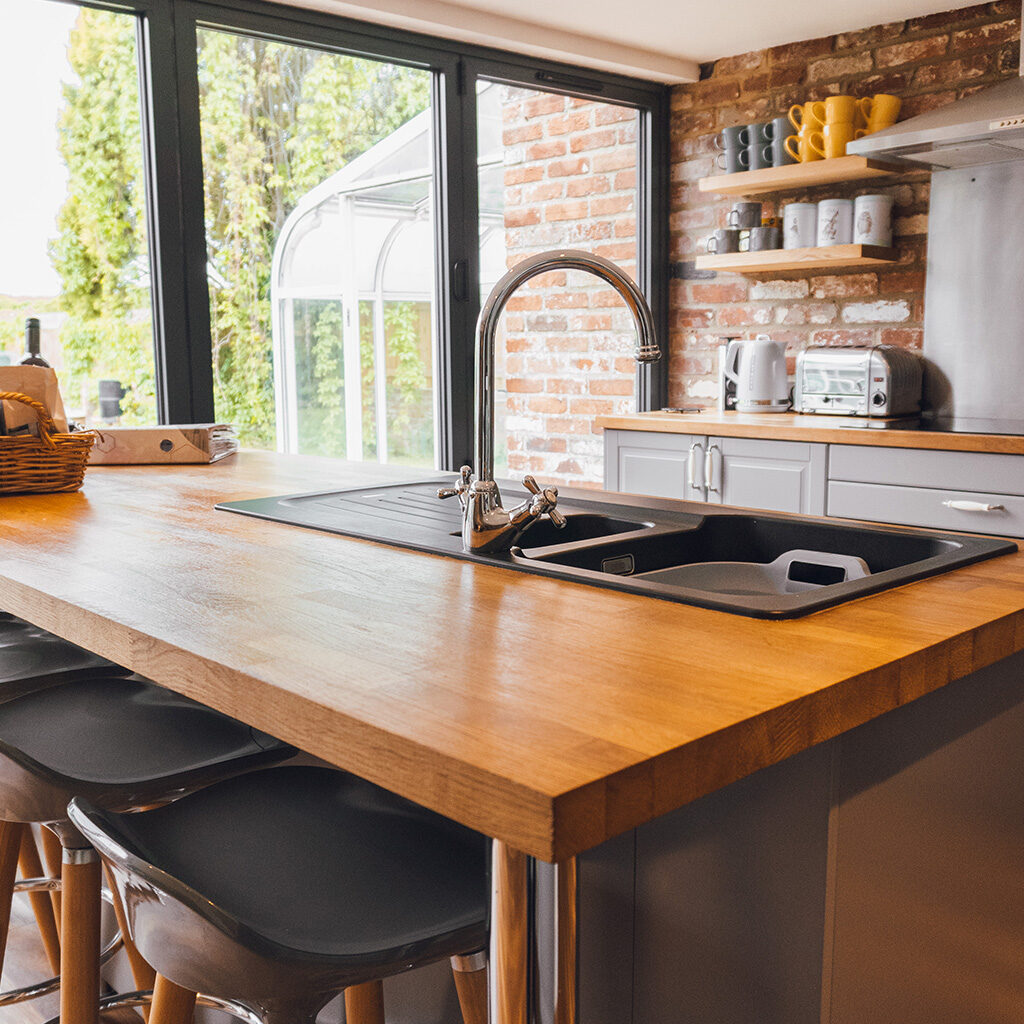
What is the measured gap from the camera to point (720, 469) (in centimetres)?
327

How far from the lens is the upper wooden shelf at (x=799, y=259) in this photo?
3.37 meters

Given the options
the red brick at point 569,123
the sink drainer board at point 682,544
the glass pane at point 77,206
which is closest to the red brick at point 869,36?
the red brick at point 569,123

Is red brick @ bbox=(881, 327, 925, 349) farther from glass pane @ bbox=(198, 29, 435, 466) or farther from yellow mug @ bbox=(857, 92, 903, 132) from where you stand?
glass pane @ bbox=(198, 29, 435, 466)

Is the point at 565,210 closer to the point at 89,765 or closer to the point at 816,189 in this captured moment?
the point at 816,189

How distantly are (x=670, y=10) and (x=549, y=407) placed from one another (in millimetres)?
1486

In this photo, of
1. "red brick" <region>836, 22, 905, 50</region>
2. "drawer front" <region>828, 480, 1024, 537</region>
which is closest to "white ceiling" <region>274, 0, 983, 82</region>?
"red brick" <region>836, 22, 905, 50</region>

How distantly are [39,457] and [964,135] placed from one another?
2362 millimetres

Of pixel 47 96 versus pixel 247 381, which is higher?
pixel 47 96

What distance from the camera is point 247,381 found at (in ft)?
10.4

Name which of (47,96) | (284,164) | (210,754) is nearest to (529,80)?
(284,164)

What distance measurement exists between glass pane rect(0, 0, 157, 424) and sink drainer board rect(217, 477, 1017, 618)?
1.31 metres

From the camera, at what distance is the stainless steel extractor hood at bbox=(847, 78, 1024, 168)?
9.12 feet

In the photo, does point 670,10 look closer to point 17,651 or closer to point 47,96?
point 47,96

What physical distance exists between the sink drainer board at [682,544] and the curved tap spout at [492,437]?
31 millimetres
